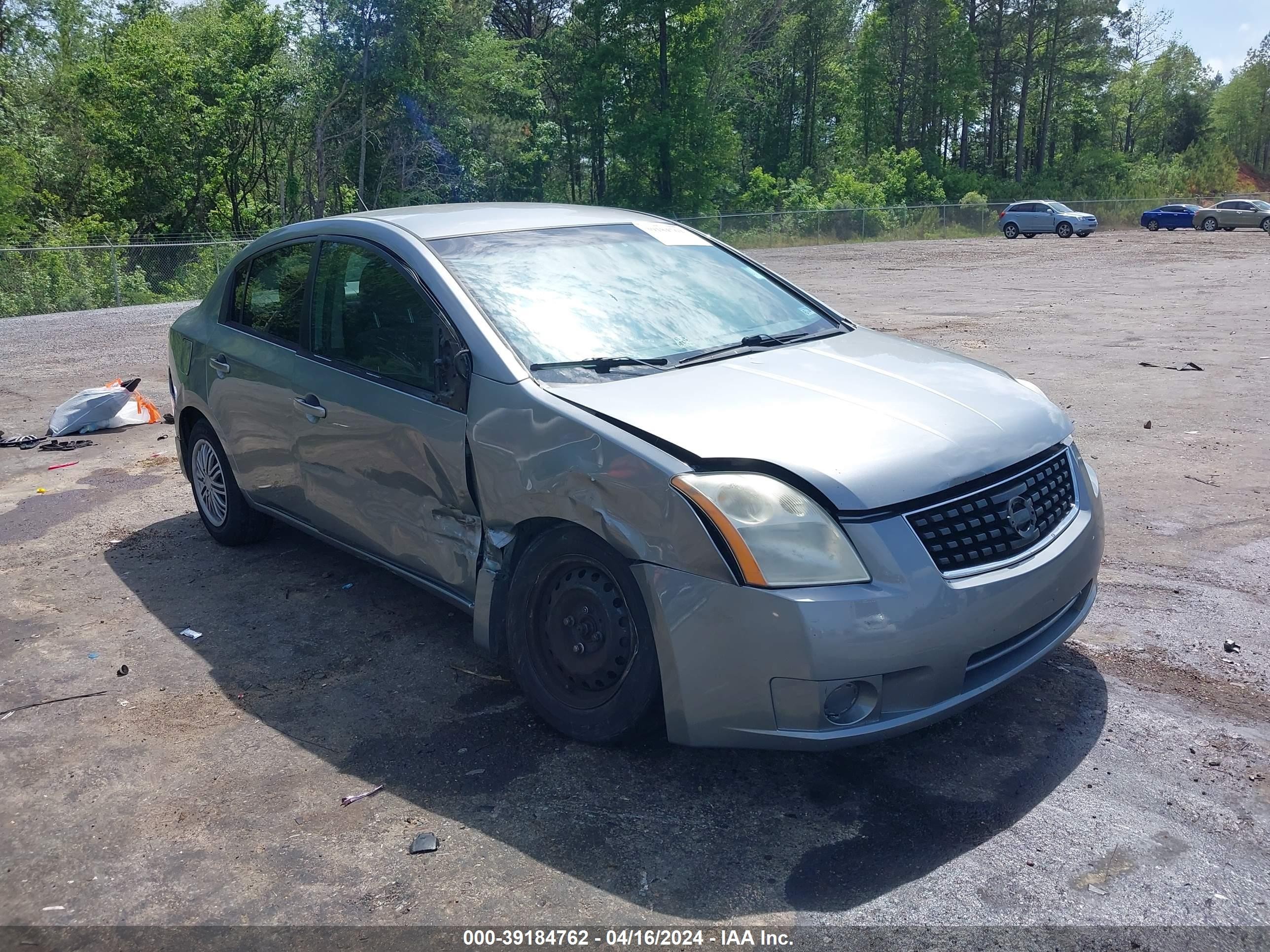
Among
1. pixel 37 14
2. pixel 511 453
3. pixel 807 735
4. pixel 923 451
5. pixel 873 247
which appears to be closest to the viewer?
pixel 807 735

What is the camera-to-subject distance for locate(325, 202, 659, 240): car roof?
4617 mm

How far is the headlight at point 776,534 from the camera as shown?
121 inches

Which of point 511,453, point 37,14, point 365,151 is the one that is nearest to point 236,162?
point 365,151

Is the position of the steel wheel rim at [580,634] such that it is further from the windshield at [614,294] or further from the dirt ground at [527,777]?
the windshield at [614,294]

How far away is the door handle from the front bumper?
6.70 feet

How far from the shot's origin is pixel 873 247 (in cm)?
4078

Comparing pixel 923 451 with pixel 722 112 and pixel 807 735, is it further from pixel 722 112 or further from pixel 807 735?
pixel 722 112

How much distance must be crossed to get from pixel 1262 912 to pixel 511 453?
253 centimetres

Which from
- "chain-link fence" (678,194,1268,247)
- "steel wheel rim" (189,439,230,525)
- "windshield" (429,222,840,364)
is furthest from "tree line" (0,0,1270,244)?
"windshield" (429,222,840,364)

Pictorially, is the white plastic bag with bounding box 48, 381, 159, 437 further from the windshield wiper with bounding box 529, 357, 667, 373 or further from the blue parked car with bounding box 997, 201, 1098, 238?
the blue parked car with bounding box 997, 201, 1098, 238

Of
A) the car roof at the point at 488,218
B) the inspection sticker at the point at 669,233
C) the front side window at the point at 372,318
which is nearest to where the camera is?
the front side window at the point at 372,318

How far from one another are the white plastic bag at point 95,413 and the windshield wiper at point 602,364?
23.2ft

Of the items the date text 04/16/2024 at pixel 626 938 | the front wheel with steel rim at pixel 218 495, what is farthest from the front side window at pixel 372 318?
the date text 04/16/2024 at pixel 626 938

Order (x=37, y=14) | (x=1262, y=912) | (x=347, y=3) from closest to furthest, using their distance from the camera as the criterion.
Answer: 1. (x=1262, y=912)
2. (x=347, y=3)
3. (x=37, y=14)
